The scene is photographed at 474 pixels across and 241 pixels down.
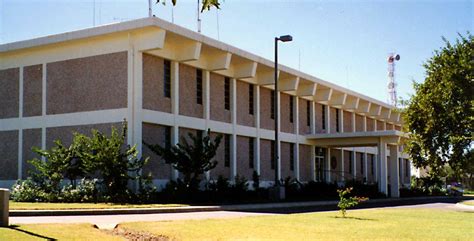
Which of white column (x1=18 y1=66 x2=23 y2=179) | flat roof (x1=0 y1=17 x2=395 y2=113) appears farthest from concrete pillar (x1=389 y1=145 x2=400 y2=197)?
white column (x1=18 y1=66 x2=23 y2=179)

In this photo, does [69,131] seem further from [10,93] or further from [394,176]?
[394,176]

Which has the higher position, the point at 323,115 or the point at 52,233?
the point at 323,115

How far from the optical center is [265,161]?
129ft

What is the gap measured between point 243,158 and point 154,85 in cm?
934

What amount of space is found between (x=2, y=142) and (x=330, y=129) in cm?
2572

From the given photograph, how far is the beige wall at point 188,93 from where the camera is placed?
3167cm

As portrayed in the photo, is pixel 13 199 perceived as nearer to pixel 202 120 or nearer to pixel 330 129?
pixel 202 120

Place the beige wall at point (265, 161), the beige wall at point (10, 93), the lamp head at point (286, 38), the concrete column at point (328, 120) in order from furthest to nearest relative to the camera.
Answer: the concrete column at point (328, 120), the beige wall at point (265, 161), the beige wall at point (10, 93), the lamp head at point (286, 38)

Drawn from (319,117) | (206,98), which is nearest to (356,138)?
(319,117)

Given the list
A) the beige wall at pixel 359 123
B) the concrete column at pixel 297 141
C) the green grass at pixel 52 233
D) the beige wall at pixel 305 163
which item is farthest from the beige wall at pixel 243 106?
the green grass at pixel 52 233

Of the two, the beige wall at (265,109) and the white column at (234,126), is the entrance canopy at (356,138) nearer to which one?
the beige wall at (265,109)

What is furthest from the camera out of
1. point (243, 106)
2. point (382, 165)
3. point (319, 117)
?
point (319, 117)

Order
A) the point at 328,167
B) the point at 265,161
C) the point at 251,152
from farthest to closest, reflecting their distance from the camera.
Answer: the point at 328,167, the point at 265,161, the point at 251,152

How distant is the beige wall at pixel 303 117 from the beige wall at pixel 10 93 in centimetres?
2001
